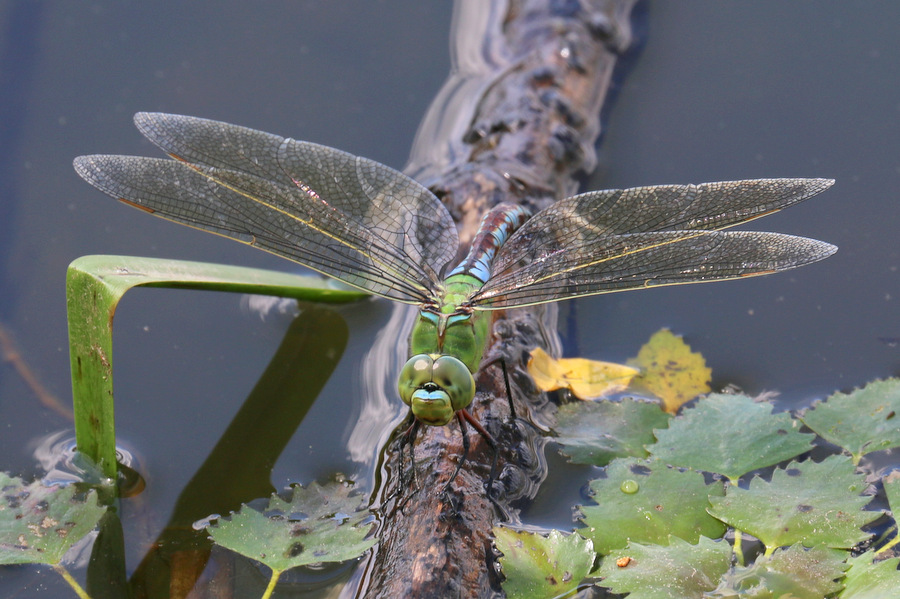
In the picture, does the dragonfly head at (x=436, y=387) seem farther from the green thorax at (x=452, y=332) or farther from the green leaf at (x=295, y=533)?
the green leaf at (x=295, y=533)

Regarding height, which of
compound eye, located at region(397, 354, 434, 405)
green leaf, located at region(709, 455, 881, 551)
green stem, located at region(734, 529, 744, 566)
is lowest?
green stem, located at region(734, 529, 744, 566)

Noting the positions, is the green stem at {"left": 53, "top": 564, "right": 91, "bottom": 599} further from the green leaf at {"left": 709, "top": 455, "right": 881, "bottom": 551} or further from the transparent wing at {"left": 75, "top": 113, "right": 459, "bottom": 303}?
the green leaf at {"left": 709, "top": 455, "right": 881, "bottom": 551}

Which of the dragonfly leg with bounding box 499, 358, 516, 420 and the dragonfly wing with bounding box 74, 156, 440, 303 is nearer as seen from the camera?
the dragonfly leg with bounding box 499, 358, 516, 420

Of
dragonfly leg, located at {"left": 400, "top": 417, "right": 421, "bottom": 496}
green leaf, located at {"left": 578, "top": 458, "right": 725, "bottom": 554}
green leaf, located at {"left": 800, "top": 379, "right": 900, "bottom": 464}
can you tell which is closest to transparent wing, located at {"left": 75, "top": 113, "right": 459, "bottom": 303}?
dragonfly leg, located at {"left": 400, "top": 417, "right": 421, "bottom": 496}

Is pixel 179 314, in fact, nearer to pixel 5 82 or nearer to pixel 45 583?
pixel 45 583

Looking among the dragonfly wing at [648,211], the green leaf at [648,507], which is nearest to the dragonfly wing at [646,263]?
the dragonfly wing at [648,211]

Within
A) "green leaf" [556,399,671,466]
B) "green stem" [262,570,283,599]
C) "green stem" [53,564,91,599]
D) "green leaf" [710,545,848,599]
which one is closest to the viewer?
"green leaf" [710,545,848,599]

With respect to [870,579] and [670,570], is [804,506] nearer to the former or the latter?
[870,579]

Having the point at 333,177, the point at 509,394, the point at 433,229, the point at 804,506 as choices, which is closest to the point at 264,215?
the point at 333,177
